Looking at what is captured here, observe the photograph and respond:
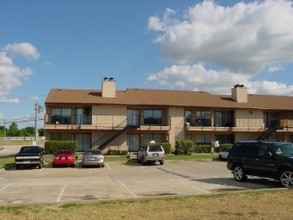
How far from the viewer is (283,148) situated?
1845 cm

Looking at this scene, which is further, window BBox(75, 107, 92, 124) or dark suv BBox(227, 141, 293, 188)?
window BBox(75, 107, 92, 124)

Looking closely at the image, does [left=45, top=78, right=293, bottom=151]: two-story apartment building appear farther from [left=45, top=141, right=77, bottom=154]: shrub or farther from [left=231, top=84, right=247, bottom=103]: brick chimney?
[left=45, top=141, right=77, bottom=154]: shrub

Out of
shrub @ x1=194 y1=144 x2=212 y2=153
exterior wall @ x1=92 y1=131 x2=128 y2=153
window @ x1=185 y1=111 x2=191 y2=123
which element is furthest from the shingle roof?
shrub @ x1=194 y1=144 x2=212 y2=153

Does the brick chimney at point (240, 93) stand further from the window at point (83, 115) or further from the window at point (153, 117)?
the window at point (83, 115)

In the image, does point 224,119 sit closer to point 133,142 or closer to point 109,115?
point 133,142

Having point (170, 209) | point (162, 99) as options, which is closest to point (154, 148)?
point (162, 99)

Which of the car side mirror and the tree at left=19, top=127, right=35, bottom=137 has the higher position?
the tree at left=19, top=127, right=35, bottom=137

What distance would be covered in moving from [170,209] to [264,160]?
27.1ft

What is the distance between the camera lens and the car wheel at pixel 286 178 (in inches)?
673

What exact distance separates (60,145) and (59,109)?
472 cm

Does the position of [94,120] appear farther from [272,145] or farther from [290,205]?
[290,205]

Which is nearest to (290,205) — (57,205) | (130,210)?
(130,210)

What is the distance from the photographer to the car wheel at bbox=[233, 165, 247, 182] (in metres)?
19.8

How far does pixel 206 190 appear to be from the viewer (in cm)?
1652
